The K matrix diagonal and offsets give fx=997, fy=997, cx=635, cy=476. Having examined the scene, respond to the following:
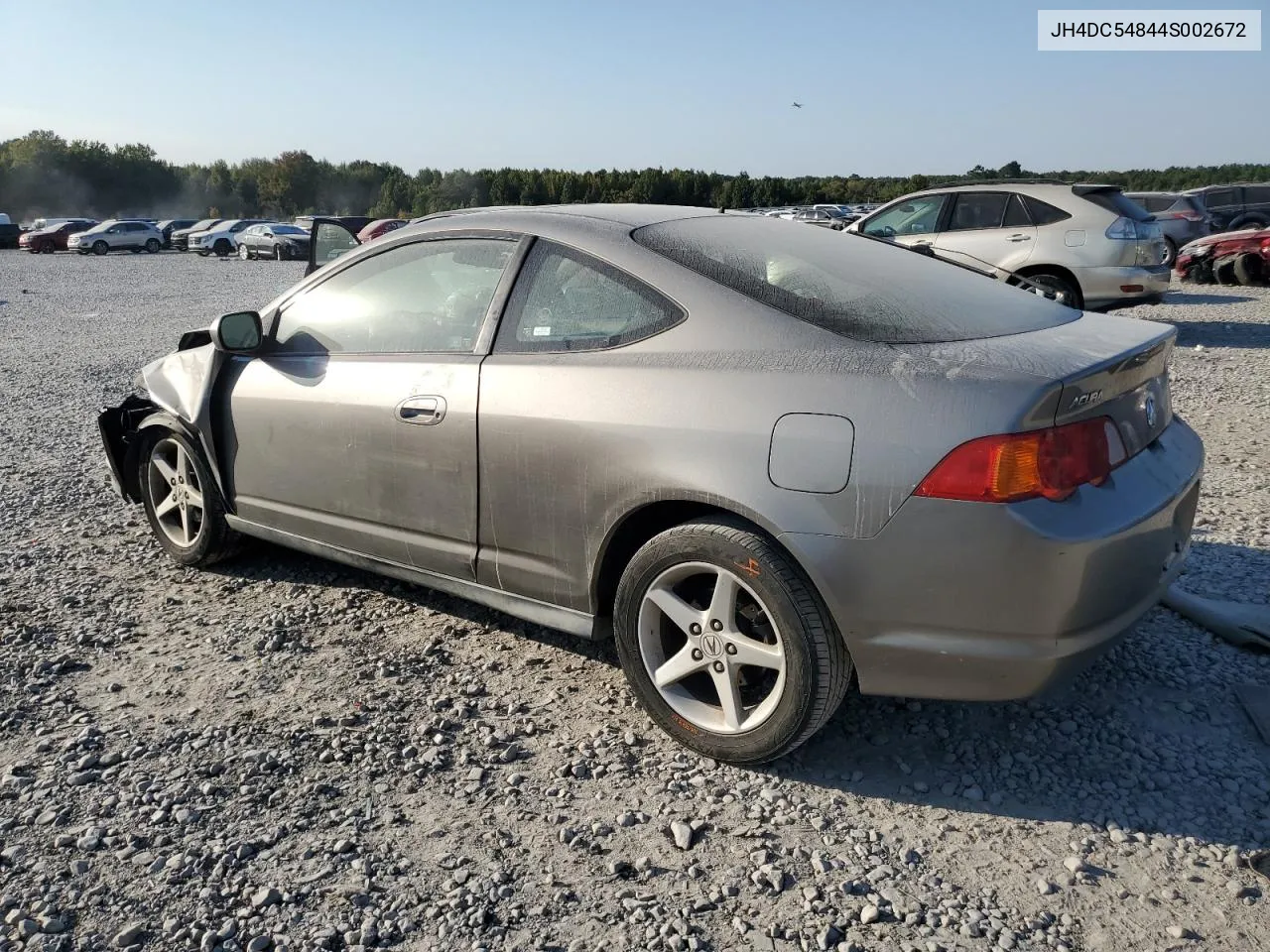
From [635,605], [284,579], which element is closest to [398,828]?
[635,605]

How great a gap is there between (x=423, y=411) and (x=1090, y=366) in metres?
2.07

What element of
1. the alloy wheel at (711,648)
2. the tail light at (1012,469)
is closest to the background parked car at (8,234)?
the alloy wheel at (711,648)

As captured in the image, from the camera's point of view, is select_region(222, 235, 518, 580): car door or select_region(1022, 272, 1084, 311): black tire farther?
select_region(1022, 272, 1084, 311): black tire

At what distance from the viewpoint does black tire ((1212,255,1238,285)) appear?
16.8 meters

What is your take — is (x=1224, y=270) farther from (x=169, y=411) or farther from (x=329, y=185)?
(x=329, y=185)

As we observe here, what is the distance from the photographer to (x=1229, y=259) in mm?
16719

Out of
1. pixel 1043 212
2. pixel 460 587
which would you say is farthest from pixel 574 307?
pixel 1043 212

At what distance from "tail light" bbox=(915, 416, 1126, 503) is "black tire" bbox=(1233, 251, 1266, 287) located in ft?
55.9

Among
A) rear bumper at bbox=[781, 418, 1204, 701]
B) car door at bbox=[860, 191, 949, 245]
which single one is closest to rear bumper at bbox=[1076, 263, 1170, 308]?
car door at bbox=[860, 191, 949, 245]

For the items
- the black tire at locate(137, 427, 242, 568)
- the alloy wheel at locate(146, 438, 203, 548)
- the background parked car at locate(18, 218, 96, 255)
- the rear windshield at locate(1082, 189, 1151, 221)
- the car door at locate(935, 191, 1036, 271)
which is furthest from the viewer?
the background parked car at locate(18, 218, 96, 255)

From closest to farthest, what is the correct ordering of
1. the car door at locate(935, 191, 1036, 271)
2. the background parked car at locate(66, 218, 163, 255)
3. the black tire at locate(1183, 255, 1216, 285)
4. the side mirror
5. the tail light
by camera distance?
the tail light, the side mirror, the car door at locate(935, 191, 1036, 271), the black tire at locate(1183, 255, 1216, 285), the background parked car at locate(66, 218, 163, 255)

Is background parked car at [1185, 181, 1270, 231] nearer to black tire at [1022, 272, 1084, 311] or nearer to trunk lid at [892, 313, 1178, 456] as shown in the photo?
black tire at [1022, 272, 1084, 311]

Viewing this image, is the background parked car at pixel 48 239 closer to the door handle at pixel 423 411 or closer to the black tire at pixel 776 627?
the door handle at pixel 423 411

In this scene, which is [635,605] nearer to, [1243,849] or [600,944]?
[600,944]
